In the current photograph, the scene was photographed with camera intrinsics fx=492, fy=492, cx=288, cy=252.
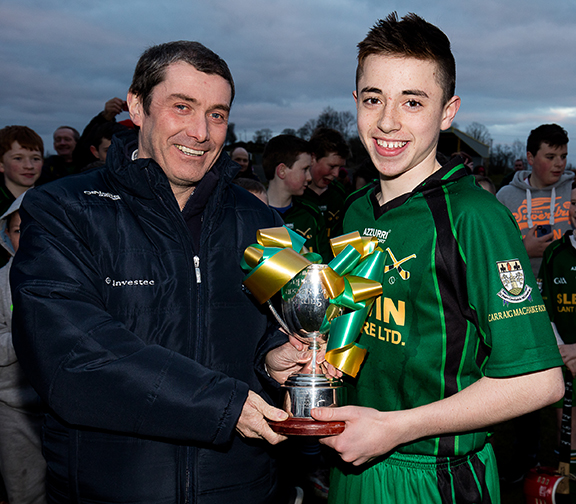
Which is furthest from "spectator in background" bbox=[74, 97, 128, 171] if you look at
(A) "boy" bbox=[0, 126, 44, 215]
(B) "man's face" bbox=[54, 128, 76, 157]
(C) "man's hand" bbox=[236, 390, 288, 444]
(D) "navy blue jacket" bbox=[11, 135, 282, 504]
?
(C) "man's hand" bbox=[236, 390, 288, 444]

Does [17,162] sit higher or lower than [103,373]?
higher

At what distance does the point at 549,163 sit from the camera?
5.11 meters

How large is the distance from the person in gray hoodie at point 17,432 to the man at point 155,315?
170 cm

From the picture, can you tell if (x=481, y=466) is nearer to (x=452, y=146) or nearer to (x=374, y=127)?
(x=374, y=127)

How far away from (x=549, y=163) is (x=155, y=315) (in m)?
4.77

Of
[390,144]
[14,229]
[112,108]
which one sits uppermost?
[112,108]

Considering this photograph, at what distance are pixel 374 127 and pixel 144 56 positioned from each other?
3.15 feet

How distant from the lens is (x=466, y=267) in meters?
1.61

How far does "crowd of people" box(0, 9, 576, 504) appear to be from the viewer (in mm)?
1540

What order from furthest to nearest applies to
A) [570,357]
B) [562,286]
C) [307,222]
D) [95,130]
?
[307,222] < [95,130] < [562,286] < [570,357]

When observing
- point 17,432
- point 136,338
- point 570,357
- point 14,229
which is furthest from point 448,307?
point 14,229

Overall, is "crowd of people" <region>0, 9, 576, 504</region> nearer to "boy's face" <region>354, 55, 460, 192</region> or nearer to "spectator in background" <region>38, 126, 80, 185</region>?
"boy's face" <region>354, 55, 460, 192</region>

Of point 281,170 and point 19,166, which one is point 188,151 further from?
point 281,170

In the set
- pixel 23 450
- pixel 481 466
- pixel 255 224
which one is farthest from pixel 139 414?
pixel 23 450
